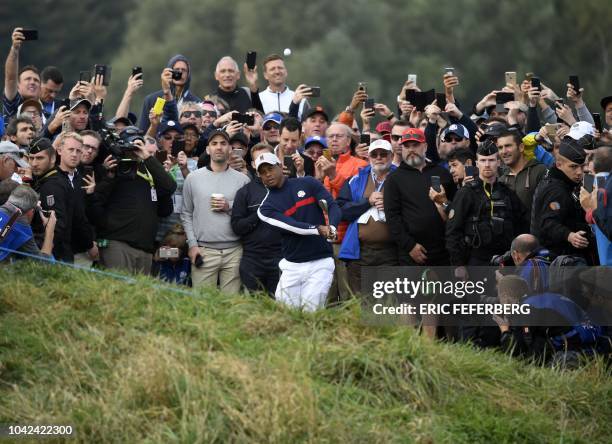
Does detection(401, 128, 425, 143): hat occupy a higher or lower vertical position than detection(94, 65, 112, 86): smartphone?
lower

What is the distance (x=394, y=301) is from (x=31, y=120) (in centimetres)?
439

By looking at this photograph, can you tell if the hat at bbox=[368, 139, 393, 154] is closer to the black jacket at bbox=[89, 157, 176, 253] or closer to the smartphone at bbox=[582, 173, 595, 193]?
the black jacket at bbox=[89, 157, 176, 253]

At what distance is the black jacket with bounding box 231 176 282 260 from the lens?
1568 centimetres

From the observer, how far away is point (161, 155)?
639 inches

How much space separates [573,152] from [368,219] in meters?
2.37

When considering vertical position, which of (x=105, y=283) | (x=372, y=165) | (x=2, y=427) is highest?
(x=372, y=165)

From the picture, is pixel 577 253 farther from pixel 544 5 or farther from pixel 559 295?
pixel 544 5

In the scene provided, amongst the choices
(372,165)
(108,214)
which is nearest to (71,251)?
(108,214)

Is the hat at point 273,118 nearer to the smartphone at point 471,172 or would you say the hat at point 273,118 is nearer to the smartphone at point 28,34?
the smartphone at point 28,34

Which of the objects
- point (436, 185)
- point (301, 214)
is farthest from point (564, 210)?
point (301, 214)

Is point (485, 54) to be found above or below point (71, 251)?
above

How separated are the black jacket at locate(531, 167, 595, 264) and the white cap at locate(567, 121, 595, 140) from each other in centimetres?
46

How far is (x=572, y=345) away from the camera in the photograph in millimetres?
12688

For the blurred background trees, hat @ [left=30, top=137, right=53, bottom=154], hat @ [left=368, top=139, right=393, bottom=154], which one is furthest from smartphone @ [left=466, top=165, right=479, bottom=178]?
the blurred background trees
